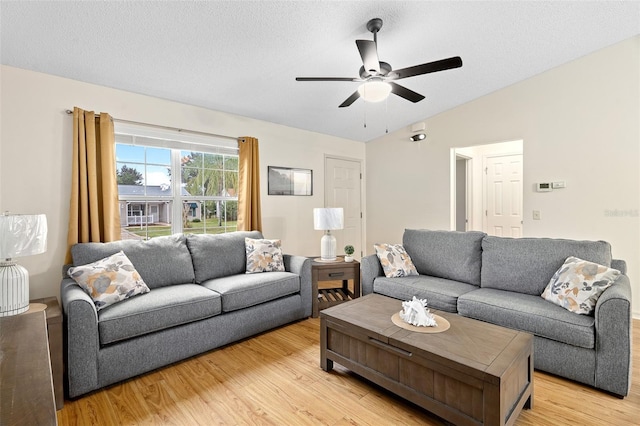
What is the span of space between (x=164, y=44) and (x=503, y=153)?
4969mm

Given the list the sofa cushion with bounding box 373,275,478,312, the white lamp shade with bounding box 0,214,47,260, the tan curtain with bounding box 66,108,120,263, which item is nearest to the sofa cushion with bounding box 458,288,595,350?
the sofa cushion with bounding box 373,275,478,312

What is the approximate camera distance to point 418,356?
1.70 metres

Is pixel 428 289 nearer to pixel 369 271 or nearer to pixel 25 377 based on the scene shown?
pixel 369 271

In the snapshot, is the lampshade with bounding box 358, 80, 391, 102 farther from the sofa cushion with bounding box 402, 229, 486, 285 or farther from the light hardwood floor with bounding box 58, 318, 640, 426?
the light hardwood floor with bounding box 58, 318, 640, 426

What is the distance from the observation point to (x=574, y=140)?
3.49m

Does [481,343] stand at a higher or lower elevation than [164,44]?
lower

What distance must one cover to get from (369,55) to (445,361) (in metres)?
1.91

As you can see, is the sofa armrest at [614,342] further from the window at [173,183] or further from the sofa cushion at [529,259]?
the window at [173,183]

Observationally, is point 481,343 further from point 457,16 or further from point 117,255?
point 117,255

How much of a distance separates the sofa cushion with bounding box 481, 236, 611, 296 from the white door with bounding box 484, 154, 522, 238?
2.38m

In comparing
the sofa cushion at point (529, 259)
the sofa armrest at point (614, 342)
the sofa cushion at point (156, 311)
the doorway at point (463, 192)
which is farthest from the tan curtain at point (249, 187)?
the doorway at point (463, 192)

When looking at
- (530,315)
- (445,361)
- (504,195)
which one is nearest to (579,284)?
(530,315)

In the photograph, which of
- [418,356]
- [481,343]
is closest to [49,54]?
[418,356]

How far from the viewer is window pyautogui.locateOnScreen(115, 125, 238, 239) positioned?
316 cm
